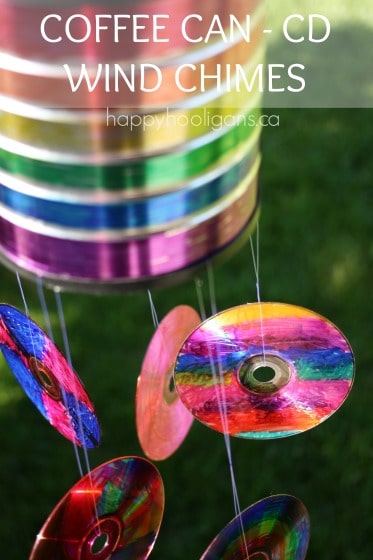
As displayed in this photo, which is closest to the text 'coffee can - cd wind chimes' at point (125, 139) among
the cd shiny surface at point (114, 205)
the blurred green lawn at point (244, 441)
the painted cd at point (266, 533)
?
the cd shiny surface at point (114, 205)

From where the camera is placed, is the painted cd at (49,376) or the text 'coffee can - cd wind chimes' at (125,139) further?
the painted cd at (49,376)

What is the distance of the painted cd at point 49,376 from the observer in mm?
1116

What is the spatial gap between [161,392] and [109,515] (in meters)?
0.28

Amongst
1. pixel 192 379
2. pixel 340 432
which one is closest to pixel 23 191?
pixel 192 379

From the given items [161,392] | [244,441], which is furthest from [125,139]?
[244,441]

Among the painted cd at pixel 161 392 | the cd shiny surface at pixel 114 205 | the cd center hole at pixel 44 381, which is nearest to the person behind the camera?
the cd shiny surface at pixel 114 205

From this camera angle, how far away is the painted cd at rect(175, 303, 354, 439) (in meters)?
1.12

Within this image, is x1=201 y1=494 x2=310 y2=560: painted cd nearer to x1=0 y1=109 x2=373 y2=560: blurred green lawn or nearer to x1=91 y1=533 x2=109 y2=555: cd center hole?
x1=91 y1=533 x2=109 y2=555: cd center hole

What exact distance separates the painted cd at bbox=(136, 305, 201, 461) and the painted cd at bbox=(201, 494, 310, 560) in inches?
8.9

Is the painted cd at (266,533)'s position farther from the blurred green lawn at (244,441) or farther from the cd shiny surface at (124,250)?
the blurred green lawn at (244,441)

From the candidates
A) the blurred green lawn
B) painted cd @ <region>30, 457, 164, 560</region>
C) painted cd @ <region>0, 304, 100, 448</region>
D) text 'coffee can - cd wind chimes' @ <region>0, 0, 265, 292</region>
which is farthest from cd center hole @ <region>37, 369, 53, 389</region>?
the blurred green lawn

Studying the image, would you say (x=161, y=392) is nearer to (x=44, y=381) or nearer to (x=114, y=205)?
(x=44, y=381)

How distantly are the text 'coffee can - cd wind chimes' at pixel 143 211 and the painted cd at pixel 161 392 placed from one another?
16 centimetres

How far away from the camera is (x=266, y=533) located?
4.12ft
